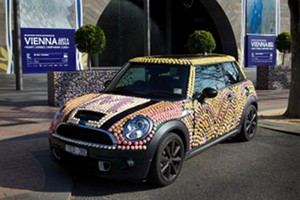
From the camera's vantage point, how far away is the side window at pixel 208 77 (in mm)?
5519

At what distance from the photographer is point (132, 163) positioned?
4.34 meters

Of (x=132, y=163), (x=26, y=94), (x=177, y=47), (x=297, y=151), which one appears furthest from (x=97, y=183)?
(x=177, y=47)

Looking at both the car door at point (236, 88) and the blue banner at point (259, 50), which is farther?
the blue banner at point (259, 50)

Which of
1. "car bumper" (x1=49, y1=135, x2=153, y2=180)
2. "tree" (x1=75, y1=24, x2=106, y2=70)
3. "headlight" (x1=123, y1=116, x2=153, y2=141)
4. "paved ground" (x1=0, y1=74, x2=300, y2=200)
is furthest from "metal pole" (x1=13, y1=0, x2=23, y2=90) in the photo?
"headlight" (x1=123, y1=116, x2=153, y2=141)

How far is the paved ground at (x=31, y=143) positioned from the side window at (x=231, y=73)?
80.3 inches

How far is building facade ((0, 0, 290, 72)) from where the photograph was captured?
21906 mm

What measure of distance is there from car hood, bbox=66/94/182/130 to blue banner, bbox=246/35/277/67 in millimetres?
18443

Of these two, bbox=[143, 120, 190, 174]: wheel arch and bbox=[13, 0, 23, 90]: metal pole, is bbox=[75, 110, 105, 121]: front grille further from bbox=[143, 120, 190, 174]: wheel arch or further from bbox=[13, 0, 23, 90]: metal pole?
bbox=[13, 0, 23, 90]: metal pole

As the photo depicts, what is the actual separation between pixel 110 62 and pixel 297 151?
1716cm

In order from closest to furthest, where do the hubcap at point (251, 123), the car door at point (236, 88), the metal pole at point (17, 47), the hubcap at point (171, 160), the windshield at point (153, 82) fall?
the hubcap at point (171, 160) < the windshield at point (153, 82) < the car door at point (236, 88) < the hubcap at point (251, 123) < the metal pole at point (17, 47)

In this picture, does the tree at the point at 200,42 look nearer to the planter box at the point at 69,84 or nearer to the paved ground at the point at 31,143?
the paved ground at the point at 31,143

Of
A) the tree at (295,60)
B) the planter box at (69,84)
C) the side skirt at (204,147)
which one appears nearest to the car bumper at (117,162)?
the side skirt at (204,147)

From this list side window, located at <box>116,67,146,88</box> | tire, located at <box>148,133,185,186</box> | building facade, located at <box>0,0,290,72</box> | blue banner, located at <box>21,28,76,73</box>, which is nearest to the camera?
tire, located at <box>148,133,185,186</box>

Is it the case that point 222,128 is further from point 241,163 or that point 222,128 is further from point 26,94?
point 26,94
